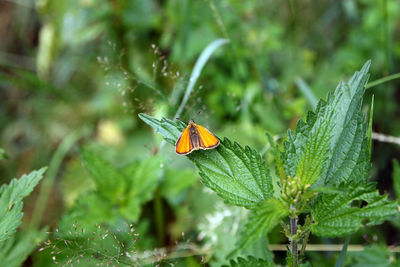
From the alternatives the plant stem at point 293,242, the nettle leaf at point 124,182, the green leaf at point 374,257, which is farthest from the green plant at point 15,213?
the green leaf at point 374,257

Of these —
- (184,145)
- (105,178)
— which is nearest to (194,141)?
(184,145)

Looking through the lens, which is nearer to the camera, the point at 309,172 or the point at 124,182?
the point at 309,172

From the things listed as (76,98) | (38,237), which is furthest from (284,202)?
(76,98)

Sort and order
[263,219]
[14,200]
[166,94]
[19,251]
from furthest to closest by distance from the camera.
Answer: [166,94], [19,251], [14,200], [263,219]

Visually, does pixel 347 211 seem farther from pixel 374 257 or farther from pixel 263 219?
pixel 374 257

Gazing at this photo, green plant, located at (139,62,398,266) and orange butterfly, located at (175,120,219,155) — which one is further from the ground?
orange butterfly, located at (175,120,219,155)

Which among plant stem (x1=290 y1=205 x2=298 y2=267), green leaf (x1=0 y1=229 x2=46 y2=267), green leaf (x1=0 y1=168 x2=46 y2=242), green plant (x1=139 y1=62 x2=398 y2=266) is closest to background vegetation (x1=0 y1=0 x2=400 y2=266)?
green leaf (x1=0 y1=229 x2=46 y2=267)

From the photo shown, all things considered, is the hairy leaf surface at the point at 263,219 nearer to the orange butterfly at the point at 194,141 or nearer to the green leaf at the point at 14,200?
the orange butterfly at the point at 194,141

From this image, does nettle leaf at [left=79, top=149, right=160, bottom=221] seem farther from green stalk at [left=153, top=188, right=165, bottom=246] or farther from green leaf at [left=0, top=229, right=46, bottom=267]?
green leaf at [left=0, top=229, right=46, bottom=267]
